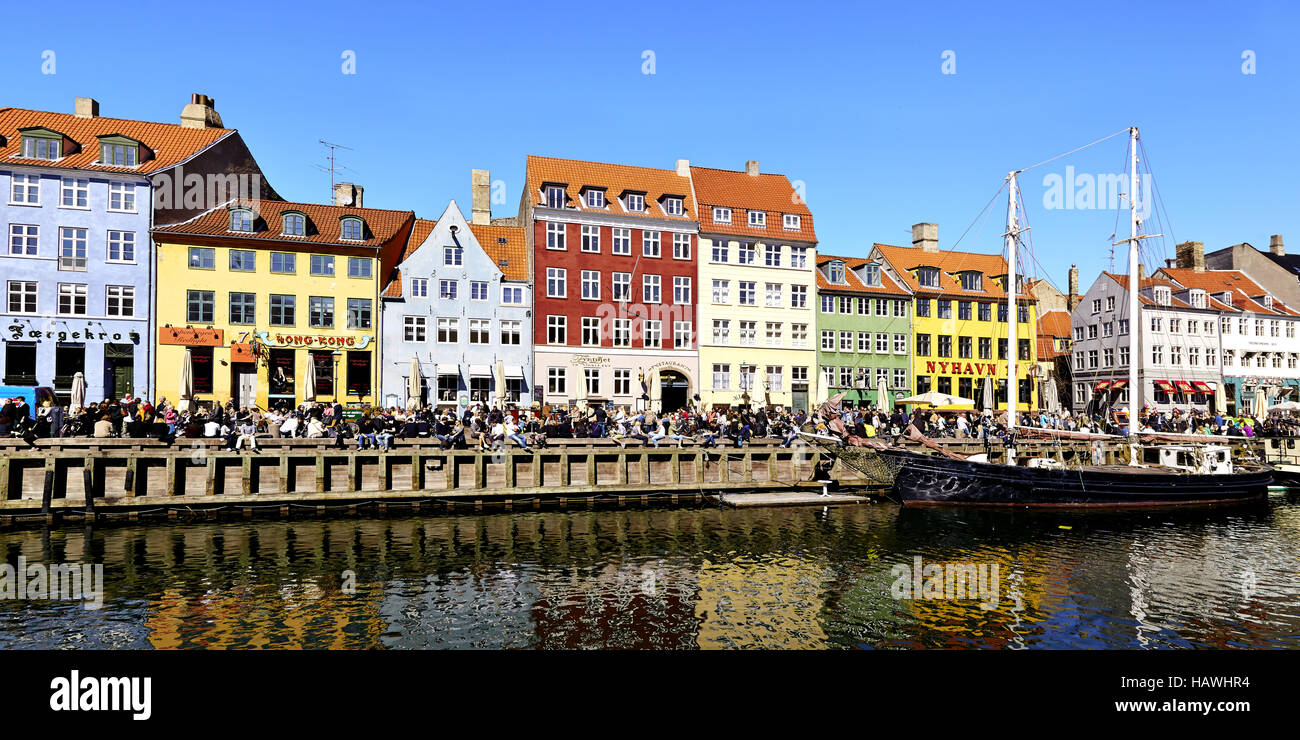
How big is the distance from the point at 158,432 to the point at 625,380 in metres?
30.7

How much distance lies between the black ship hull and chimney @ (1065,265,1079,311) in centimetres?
4862

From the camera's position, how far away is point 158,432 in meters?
27.1

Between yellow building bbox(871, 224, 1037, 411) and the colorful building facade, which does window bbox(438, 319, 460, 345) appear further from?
yellow building bbox(871, 224, 1037, 411)

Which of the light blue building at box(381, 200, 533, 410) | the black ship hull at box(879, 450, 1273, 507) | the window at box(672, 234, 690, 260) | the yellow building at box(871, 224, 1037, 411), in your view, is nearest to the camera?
the black ship hull at box(879, 450, 1273, 507)

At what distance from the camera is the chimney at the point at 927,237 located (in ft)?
226

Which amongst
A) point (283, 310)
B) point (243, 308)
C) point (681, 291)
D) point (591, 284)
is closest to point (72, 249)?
point (243, 308)

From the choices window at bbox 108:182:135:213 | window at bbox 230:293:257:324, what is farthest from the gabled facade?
window at bbox 108:182:135:213

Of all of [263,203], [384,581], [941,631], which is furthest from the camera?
[263,203]

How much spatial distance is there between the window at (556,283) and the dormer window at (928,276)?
1143 inches

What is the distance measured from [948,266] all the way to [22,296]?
211 feet

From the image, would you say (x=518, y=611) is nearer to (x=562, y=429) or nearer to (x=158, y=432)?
(x=562, y=429)

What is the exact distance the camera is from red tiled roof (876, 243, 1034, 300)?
63.3m
